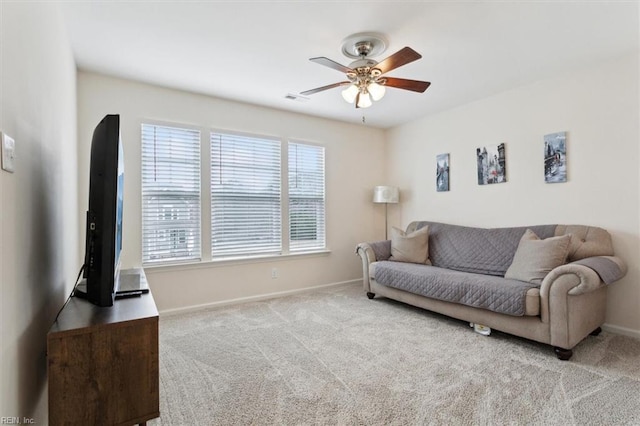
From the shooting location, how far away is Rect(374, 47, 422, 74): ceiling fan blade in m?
2.11

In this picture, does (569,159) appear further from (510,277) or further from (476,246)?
(510,277)

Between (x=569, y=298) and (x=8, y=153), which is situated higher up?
(x=8, y=153)

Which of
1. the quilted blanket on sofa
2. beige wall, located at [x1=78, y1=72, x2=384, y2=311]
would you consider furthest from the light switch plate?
the quilted blanket on sofa

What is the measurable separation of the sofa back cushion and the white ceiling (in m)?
1.62

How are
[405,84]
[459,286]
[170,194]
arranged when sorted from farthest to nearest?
[170,194] < [459,286] < [405,84]

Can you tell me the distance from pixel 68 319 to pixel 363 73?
7.93 feet

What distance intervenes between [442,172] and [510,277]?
182cm

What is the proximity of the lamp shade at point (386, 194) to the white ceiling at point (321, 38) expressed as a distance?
1.66 metres

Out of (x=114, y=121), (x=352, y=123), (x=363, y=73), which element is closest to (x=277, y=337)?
(x=114, y=121)

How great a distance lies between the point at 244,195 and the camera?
3.97 m

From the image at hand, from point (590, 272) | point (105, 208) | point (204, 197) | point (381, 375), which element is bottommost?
point (381, 375)

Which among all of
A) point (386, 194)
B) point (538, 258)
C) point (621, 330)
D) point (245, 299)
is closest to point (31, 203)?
point (245, 299)

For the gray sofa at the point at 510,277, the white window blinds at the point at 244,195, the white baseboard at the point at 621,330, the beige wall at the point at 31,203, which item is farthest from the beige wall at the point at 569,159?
the beige wall at the point at 31,203

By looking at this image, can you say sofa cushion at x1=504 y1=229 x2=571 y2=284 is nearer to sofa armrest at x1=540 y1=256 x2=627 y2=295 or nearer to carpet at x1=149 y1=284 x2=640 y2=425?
sofa armrest at x1=540 y1=256 x2=627 y2=295
